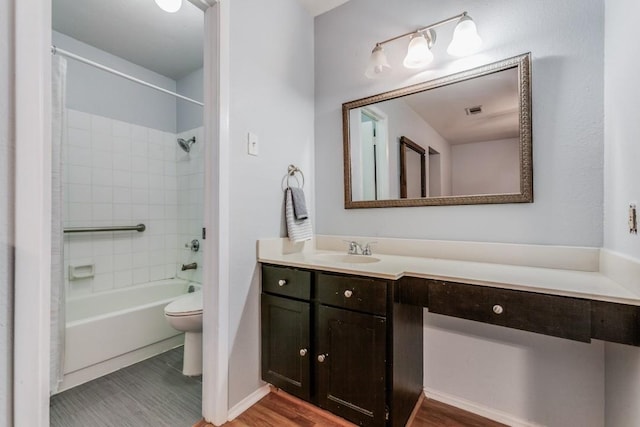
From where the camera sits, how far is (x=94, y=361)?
175 centimetres

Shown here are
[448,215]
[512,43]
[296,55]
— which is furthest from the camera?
[296,55]

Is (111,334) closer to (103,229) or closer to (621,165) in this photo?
(103,229)

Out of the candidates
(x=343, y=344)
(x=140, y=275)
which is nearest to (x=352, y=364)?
(x=343, y=344)

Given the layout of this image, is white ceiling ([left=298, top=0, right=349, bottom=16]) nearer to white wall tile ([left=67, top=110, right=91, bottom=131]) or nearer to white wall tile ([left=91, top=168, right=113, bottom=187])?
white wall tile ([left=67, top=110, right=91, bottom=131])

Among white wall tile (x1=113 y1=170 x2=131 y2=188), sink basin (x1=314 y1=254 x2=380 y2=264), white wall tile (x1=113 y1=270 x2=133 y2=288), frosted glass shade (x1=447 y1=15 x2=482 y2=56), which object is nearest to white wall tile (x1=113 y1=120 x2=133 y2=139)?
white wall tile (x1=113 y1=170 x2=131 y2=188)

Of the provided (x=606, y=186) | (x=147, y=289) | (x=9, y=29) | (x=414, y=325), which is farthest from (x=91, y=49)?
(x=606, y=186)

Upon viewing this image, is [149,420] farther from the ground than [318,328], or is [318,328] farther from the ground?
[318,328]

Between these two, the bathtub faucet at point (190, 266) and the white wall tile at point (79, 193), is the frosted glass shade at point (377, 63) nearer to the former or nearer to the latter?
the bathtub faucet at point (190, 266)

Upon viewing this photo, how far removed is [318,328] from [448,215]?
3.05ft

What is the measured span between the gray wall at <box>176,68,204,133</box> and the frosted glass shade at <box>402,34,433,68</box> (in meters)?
1.91

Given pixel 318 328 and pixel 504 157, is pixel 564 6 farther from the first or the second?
pixel 318 328

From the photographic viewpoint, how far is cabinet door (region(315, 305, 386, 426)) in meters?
1.20

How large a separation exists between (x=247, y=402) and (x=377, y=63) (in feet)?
6.73

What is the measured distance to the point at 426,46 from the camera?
152 centimetres
